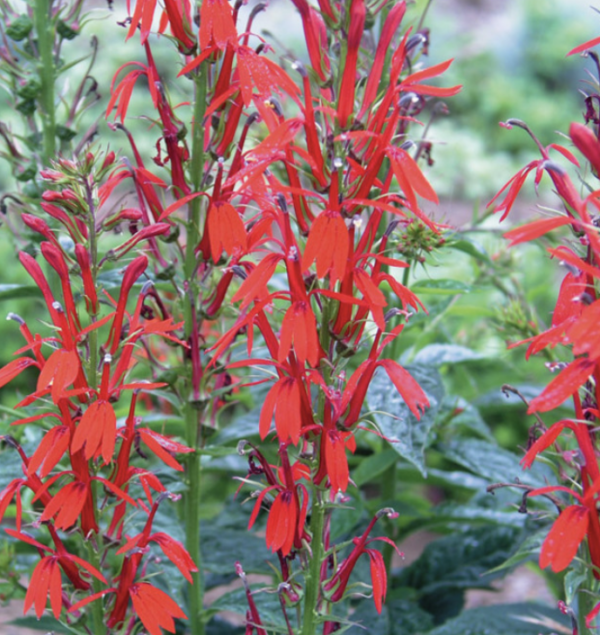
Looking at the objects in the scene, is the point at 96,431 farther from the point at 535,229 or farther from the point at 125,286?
the point at 535,229

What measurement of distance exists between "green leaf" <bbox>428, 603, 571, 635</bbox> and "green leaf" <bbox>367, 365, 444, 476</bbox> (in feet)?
1.06

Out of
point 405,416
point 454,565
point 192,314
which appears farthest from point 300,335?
point 454,565

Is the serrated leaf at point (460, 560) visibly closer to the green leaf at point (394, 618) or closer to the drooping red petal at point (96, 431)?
the green leaf at point (394, 618)

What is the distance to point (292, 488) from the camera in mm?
1099

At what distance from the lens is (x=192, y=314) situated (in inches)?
54.8

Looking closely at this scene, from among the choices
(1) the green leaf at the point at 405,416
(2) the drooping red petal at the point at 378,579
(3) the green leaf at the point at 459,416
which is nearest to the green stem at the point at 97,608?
(2) the drooping red petal at the point at 378,579

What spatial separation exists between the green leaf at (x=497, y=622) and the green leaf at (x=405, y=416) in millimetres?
322

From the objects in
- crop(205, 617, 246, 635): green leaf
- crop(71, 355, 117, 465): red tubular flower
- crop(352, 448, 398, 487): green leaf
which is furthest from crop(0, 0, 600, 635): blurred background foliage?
crop(205, 617, 246, 635): green leaf

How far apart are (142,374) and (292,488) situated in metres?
1.92

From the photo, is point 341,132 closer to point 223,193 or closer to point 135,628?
point 223,193

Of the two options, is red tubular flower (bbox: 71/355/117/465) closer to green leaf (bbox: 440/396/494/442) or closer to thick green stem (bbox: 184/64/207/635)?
thick green stem (bbox: 184/64/207/635)

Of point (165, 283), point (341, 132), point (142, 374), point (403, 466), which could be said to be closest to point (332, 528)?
point (403, 466)

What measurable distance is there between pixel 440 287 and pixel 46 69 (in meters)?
0.85

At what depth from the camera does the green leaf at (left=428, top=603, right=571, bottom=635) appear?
1.53 meters
